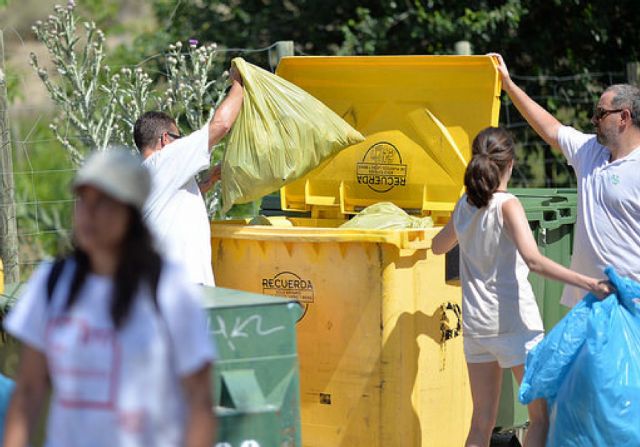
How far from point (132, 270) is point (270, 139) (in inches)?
101

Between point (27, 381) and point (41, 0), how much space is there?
1342 centimetres

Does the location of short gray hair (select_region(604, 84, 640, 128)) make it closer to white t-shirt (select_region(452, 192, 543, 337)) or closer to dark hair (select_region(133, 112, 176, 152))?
white t-shirt (select_region(452, 192, 543, 337))

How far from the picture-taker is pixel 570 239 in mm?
6312

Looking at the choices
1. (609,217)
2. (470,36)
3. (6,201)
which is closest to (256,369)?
(609,217)

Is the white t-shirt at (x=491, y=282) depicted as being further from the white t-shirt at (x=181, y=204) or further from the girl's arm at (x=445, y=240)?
the white t-shirt at (x=181, y=204)

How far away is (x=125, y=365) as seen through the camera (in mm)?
2768

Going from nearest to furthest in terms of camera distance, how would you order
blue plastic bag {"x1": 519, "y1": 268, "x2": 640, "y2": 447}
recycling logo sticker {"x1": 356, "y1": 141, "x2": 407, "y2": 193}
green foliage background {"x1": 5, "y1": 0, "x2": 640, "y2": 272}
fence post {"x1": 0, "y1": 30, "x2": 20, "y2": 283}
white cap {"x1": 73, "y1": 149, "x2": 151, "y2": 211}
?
A: 1. white cap {"x1": 73, "y1": 149, "x2": 151, "y2": 211}
2. blue plastic bag {"x1": 519, "y1": 268, "x2": 640, "y2": 447}
3. recycling logo sticker {"x1": 356, "y1": 141, "x2": 407, "y2": 193}
4. fence post {"x1": 0, "y1": 30, "x2": 20, "y2": 283}
5. green foliage background {"x1": 5, "y1": 0, "x2": 640, "y2": 272}

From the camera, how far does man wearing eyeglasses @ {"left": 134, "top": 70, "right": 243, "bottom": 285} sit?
4883 mm

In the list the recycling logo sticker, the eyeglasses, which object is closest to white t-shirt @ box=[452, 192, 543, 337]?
the eyeglasses

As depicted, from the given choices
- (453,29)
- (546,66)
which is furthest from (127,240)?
(546,66)

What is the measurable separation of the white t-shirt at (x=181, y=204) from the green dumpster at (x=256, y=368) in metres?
0.80

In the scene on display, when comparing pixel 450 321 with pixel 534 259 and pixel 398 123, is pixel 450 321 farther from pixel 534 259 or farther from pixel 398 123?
pixel 398 123

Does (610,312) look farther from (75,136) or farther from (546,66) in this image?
(546,66)

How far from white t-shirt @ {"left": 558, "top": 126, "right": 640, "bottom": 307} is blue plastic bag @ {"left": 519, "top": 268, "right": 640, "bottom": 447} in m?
0.21
